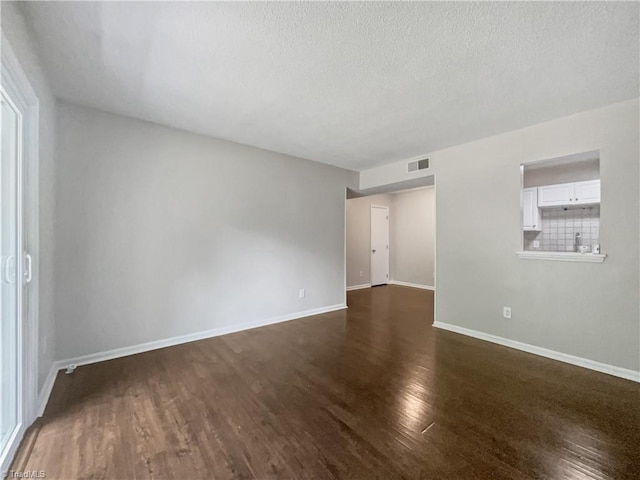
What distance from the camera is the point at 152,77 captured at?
2.12 m

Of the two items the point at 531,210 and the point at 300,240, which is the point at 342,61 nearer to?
the point at 300,240

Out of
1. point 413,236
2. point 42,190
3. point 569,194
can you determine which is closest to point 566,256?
point 569,194

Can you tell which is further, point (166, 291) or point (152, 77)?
point (166, 291)

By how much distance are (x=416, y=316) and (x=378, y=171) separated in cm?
251

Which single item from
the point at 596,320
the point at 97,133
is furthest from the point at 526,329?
the point at 97,133

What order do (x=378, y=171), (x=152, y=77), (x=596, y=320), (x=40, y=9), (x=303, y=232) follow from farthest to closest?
(x=378, y=171), (x=303, y=232), (x=596, y=320), (x=152, y=77), (x=40, y=9)

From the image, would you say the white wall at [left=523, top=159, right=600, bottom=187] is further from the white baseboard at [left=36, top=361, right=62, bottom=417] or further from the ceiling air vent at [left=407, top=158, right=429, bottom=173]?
the white baseboard at [left=36, top=361, right=62, bottom=417]

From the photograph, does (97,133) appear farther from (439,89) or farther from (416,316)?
(416,316)

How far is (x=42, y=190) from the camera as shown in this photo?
6.79 feet

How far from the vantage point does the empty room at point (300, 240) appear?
154 cm

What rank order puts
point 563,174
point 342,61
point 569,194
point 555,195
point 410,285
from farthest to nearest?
point 410,285 < point 563,174 < point 555,195 < point 569,194 < point 342,61

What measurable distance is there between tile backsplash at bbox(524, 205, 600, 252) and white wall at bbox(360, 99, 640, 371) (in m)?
1.81

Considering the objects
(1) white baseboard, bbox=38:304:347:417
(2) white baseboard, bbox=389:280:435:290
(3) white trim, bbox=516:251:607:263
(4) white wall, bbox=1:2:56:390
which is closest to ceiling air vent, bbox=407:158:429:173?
(3) white trim, bbox=516:251:607:263

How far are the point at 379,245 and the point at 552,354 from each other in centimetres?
458
